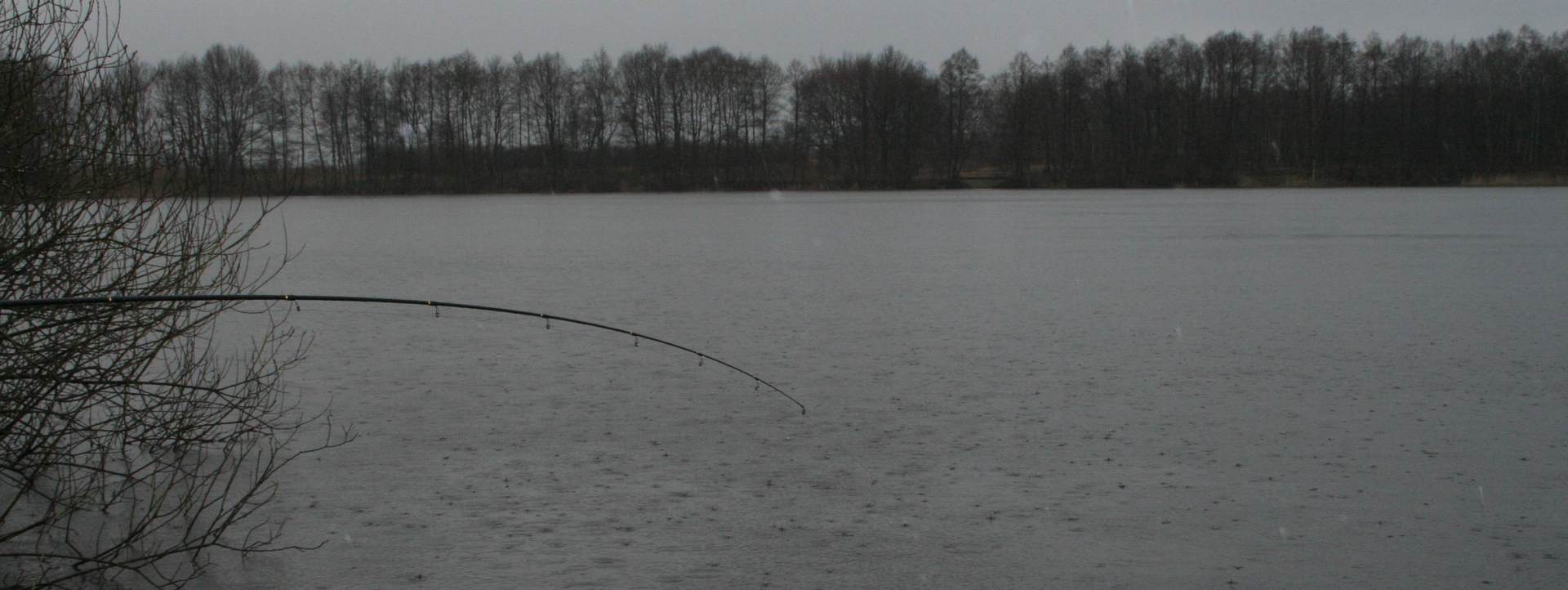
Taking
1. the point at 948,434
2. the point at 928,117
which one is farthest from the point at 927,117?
the point at 948,434

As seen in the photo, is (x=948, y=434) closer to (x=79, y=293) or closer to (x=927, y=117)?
(x=79, y=293)

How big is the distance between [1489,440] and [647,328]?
7.63 m

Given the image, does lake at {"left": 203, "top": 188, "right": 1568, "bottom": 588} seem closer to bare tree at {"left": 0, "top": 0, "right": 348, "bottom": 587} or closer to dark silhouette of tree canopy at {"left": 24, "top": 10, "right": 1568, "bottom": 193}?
bare tree at {"left": 0, "top": 0, "right": 348, "bottom": 587}

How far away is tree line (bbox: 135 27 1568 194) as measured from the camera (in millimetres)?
90188

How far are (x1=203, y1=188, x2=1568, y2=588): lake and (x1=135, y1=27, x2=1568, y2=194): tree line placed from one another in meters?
76.2

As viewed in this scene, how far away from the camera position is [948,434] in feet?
26.2

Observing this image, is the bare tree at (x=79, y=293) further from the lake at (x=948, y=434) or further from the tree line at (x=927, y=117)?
the tree line at (x=927, y=117)

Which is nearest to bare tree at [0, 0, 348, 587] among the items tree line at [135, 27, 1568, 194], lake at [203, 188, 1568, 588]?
lake at [203, 188, 1568, 588]

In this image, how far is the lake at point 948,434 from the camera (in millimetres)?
5605

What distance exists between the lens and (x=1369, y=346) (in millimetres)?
11328

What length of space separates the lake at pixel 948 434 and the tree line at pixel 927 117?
2999 inches

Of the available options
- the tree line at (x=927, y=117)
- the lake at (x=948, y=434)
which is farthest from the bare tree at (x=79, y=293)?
the tree line at (x=927, y=117)

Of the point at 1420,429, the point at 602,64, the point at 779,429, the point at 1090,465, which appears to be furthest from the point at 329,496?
the point at 602,64

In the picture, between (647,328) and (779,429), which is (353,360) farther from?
(779,429)
